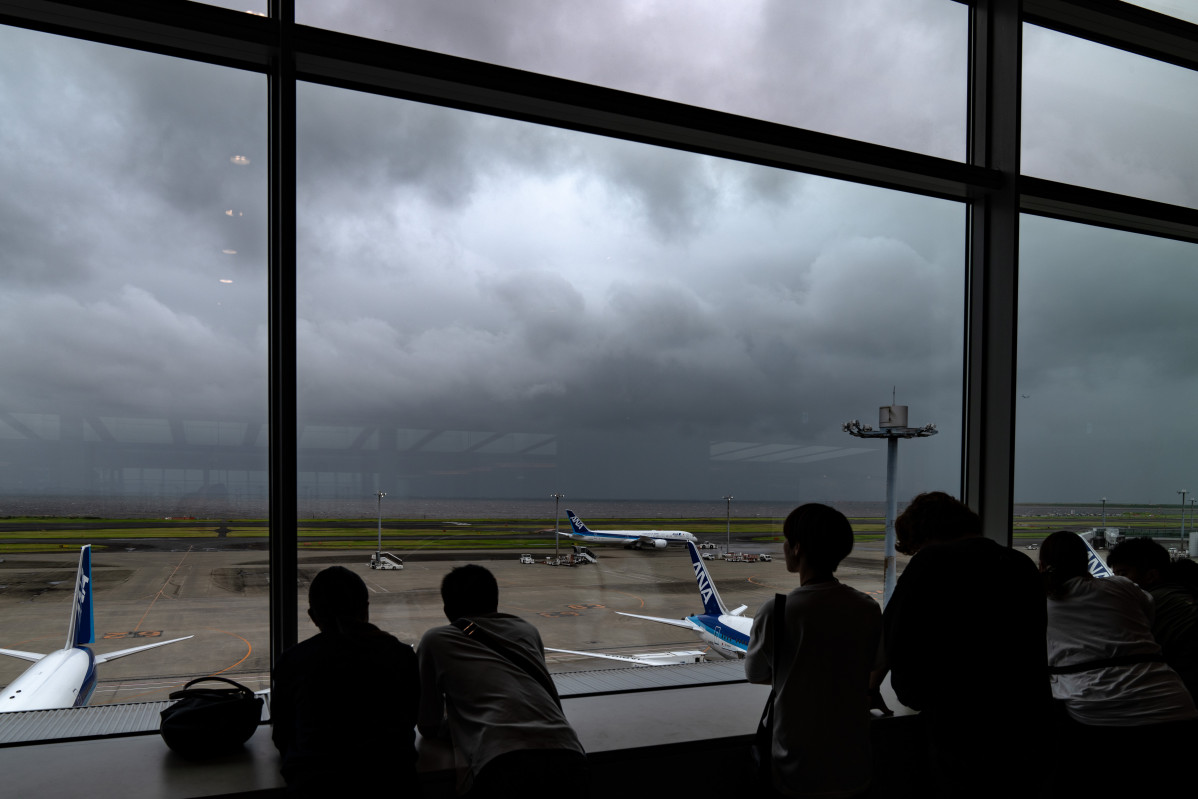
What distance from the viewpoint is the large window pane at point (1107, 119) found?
3264 mm

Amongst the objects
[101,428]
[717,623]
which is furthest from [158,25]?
[717,623]

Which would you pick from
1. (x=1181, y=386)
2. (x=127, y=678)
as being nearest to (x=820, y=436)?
(x=1181, y=386)

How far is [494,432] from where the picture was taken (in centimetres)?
280

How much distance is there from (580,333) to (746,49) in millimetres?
1421

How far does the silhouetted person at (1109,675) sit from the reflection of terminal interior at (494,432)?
991mm

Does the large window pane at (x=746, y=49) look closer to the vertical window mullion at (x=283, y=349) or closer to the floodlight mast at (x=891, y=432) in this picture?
the vertical window mullion at (x=283, y=349)

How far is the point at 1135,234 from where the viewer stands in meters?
3.61

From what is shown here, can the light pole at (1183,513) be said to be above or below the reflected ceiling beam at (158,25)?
below

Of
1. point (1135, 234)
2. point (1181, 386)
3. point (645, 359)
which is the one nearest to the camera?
point (645, 359)

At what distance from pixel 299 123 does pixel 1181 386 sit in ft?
15.6

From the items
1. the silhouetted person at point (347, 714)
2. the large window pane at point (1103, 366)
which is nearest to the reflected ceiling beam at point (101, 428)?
the silhouetted person at point (347, 714)

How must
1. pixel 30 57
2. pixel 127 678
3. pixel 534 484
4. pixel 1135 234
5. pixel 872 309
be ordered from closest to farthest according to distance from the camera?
pixel 30 57, pixel 127 678, pixel 534 484, pixel 872 309, pixel 1135 234

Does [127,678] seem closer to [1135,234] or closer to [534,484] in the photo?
[534,484]

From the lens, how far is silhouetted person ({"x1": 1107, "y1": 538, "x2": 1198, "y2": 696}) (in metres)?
2.28
